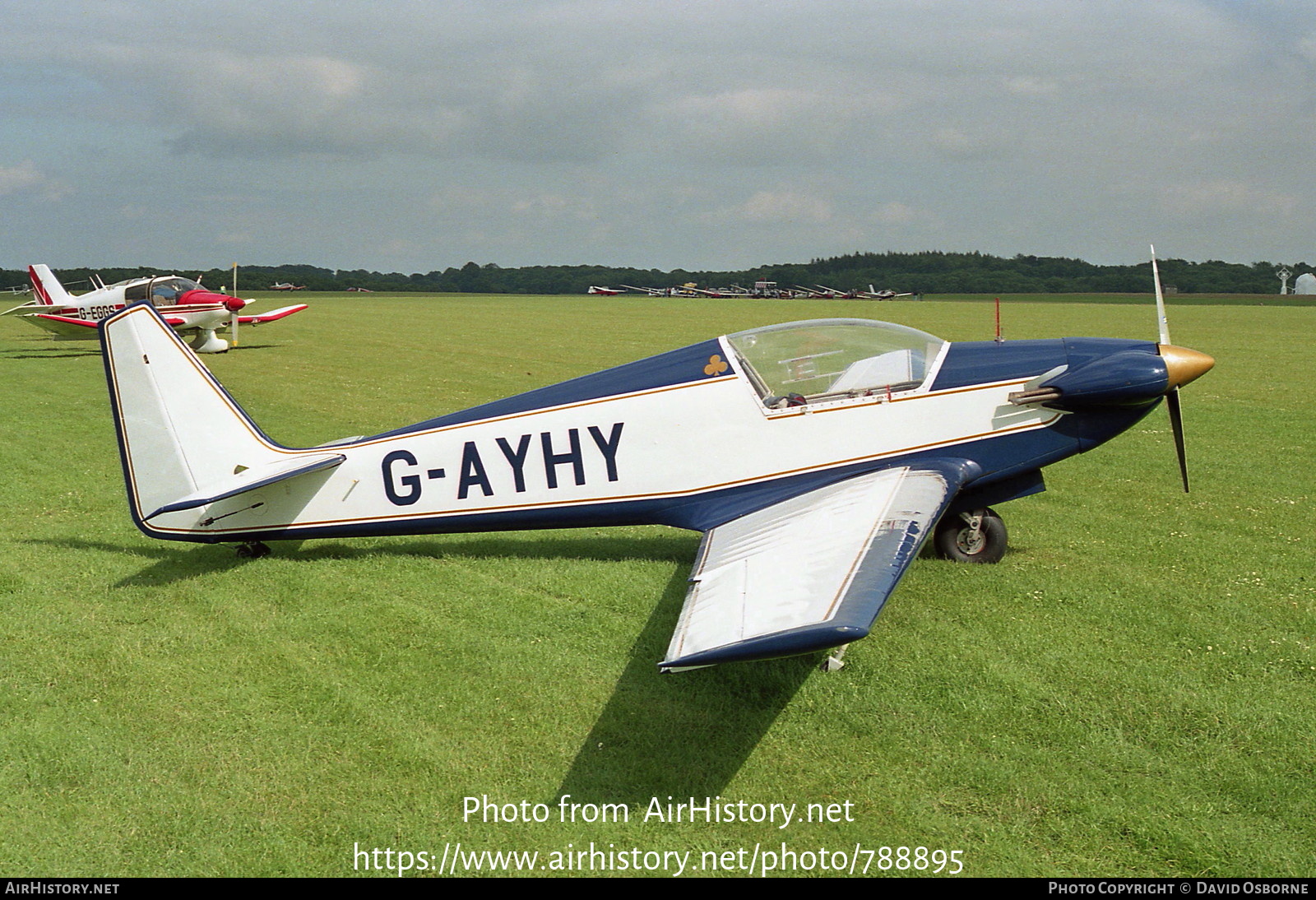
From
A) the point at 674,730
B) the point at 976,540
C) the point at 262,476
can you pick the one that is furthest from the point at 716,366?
the point at 262,476

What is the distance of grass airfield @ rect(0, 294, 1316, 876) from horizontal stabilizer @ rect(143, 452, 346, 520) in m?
0.77

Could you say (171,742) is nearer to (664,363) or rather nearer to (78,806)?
(78,806)

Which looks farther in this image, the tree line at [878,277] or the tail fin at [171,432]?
the tree line at [878,277]

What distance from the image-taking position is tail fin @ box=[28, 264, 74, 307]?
3506 cm

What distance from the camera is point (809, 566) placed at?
5039 millimetres

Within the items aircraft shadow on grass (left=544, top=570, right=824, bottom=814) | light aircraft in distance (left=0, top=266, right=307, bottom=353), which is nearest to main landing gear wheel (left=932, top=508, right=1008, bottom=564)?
aircraft shadow on grass (left=544, top=570, right=824, bottom=814)

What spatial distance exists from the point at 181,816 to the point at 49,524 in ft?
20.7

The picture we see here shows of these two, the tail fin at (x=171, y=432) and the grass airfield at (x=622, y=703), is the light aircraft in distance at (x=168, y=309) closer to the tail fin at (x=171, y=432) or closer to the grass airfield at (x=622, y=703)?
the grass airfield at (x=622, y=703)

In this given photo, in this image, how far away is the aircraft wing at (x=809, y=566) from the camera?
156 inches

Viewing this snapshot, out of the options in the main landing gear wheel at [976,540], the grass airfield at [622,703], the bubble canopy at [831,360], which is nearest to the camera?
the grass airfield at [622,703]

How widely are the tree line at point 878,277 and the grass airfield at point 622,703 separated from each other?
336 feet

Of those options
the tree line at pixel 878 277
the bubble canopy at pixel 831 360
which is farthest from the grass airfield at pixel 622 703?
the tree line at pixel 878 277

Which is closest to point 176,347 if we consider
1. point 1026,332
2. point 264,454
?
point 264,454

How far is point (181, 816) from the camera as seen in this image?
436cm
